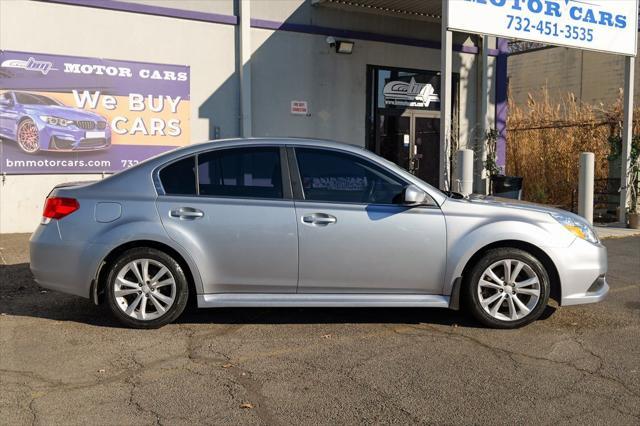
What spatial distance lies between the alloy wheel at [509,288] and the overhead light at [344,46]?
8312mm

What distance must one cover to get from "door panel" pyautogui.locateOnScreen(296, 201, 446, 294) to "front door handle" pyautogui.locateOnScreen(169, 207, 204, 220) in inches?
33.7

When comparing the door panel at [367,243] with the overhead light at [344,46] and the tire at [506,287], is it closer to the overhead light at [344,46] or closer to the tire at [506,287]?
the tire at [506,287]

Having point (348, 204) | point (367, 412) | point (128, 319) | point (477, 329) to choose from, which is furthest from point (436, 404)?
point (128, 319)

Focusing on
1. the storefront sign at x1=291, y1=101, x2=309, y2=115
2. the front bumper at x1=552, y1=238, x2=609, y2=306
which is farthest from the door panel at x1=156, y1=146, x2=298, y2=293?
the storefront sign at x1=291, y1=101, x2=309, y2=115

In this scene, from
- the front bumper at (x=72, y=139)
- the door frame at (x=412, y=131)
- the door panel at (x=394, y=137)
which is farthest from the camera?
the door frame at (x=412, y=131)

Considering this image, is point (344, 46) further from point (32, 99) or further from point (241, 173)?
point (241, 173)

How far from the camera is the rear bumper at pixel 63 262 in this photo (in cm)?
508

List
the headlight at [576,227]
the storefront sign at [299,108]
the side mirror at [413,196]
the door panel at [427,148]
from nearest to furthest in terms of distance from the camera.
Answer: the side mirror at [413,196] < the headlight at [576,227] < the storefront sign at [299,108] < the door panel at [427,148]

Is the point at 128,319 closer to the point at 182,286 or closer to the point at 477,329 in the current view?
the point at 182,286

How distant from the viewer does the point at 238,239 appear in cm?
505

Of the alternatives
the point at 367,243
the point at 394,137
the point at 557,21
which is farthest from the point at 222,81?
the point at 367,243

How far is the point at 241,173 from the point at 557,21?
8.31m

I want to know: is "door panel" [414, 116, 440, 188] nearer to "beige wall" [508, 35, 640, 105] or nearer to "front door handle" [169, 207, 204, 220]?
"front door handle" [169, 207, 204, 220]

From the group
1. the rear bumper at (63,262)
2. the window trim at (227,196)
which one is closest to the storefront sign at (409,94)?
the window trim at (227,196)
